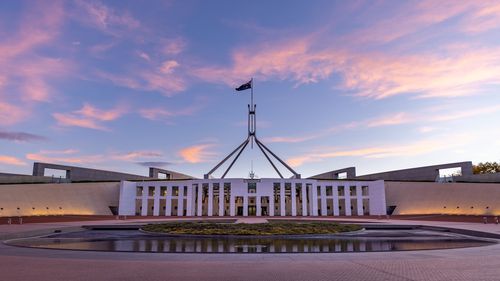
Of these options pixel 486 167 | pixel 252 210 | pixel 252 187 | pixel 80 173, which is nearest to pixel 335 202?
pixel 252 187

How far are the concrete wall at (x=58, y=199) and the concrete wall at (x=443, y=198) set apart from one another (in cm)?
4200

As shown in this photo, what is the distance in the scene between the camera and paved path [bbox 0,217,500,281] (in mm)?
7883

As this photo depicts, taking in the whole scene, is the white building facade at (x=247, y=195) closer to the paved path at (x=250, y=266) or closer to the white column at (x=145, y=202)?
the white column at (x=145, y=202)

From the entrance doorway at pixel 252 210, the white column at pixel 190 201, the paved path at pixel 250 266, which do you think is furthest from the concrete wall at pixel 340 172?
the paved path at pixel 250 266

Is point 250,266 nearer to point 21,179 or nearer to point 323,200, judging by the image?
point 323,200

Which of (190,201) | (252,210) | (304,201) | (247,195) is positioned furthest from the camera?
(252,210)

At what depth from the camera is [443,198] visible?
167 feet

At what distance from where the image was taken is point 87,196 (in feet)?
169

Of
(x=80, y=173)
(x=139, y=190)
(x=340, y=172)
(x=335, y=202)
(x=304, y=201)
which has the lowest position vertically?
(x=335, y=202)

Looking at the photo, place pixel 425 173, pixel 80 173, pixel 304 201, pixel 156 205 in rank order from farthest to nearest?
pixel 80 173, pixel 425 173, pixel 156 205, pixel 304 201

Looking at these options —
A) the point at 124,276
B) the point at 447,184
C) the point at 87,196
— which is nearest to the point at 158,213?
the point at 87,196

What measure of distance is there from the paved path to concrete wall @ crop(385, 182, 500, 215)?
4268 centimetres

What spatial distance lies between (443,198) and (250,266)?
49.9 meters

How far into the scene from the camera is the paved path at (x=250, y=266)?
788 centimetres
